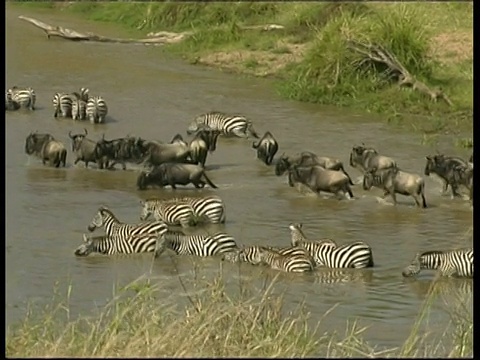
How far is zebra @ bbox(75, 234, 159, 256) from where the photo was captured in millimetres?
11508

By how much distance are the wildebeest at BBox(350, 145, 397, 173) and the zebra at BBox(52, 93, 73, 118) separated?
4.83 metres

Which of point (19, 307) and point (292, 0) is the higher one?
point (292, 0)

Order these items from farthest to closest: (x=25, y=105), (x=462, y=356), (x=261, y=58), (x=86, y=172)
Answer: (x=261, y=58), (x=25, y=105), (x=86, y=172), (x=462, y=356)

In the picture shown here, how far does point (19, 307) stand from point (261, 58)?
49.5 feet

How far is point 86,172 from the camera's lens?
15.5 metres

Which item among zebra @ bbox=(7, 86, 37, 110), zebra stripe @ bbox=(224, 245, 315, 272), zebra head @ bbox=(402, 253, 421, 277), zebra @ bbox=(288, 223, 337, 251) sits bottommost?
zebra head @ bbox=(402, 253, 421, 277)

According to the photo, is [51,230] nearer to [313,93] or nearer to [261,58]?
[313,93]

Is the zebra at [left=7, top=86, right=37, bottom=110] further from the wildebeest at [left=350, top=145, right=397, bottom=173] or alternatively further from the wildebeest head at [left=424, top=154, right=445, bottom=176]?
the wildebeest head at [left=424, top=154, right=445, bottom=176]

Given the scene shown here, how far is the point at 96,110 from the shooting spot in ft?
61.5

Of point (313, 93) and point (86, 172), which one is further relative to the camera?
point (313, 93)

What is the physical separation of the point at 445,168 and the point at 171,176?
2.98 meters

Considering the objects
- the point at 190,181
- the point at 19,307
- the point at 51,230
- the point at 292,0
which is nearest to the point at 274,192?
the point at 190,181

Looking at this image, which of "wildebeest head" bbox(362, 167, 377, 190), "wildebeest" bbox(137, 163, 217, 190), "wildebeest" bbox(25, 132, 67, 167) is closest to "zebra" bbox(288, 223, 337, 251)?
"wildebeest head" bbox(362, 167, 377, 190)

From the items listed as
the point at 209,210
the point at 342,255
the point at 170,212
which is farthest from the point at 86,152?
the point at 342,255
